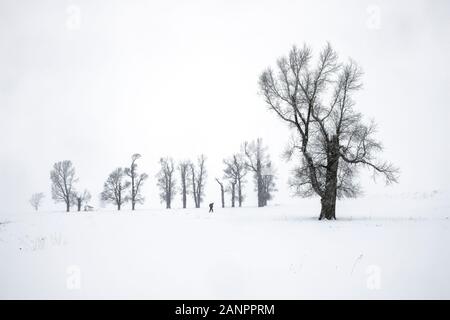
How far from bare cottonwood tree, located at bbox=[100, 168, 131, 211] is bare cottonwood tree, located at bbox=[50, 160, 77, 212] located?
7662mm

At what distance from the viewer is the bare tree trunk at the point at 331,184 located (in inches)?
774

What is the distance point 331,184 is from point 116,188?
43.8 metres

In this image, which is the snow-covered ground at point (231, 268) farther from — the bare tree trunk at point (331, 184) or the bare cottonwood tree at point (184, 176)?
the bare cottonwood tree at point (184, 176)

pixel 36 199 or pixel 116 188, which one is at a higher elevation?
pixel 116 188

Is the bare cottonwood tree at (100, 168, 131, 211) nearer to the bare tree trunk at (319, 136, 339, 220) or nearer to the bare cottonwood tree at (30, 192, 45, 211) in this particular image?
the bare cottonwood tree at (30, 192, 45, 211)

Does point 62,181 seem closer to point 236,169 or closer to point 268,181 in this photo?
point 236,169

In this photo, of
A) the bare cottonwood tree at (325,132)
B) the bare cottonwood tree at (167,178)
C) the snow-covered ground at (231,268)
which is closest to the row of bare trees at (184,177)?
the bare cottonwood tree at (167,178)

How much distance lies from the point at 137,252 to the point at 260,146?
124ft

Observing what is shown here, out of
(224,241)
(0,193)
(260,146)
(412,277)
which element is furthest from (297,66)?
(0,193)

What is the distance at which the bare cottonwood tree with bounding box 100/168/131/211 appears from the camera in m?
51.9

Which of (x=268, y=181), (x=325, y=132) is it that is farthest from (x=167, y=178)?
(x=325, y=132)

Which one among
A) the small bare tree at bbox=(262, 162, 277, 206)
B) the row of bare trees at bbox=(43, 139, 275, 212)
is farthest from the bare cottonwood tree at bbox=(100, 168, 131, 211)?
the small bare tree at bbox=(262, 162, 277, 206)

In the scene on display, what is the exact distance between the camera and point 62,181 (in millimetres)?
53688
